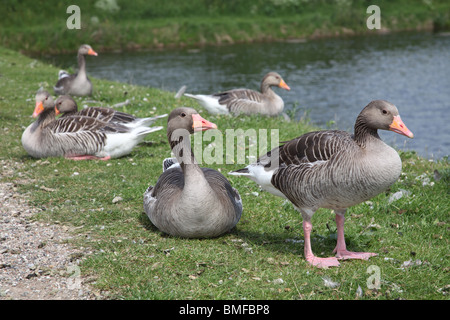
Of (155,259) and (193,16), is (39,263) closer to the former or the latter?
(155,259)

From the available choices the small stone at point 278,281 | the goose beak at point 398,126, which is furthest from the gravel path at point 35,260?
the goose beak at point 398,126

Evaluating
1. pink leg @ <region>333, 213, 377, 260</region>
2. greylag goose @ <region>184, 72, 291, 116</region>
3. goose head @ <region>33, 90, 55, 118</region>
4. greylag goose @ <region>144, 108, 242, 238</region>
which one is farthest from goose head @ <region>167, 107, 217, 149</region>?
greylag goose @ <region>184, 72, 291, 116</region>

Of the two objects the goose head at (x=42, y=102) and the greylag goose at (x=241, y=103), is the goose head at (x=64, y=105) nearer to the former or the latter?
the goose head at (x=42, y=102)

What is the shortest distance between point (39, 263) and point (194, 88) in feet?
59.9

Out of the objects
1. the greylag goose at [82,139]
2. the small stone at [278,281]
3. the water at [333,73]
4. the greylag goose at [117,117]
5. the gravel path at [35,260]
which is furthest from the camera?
the water at [333,73]

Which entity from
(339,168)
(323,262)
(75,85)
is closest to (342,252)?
(323,262)

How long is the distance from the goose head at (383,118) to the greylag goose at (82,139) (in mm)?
5314

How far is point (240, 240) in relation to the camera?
6641mm

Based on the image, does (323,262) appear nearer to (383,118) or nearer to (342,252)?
(342,252)

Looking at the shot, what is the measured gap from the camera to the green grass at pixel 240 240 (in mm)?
5379

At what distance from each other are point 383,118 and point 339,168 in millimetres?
734

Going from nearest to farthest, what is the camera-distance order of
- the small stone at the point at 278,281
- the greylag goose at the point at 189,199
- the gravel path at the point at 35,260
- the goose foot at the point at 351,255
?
the gravel path at the point at 35,260 < the small stone at the point at 278,281 < the goose foot at the point at 351,255 < the greylag goose at the point at 189,199

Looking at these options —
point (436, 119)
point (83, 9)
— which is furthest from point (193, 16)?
point (436, 119)

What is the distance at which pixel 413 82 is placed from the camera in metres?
25.2
